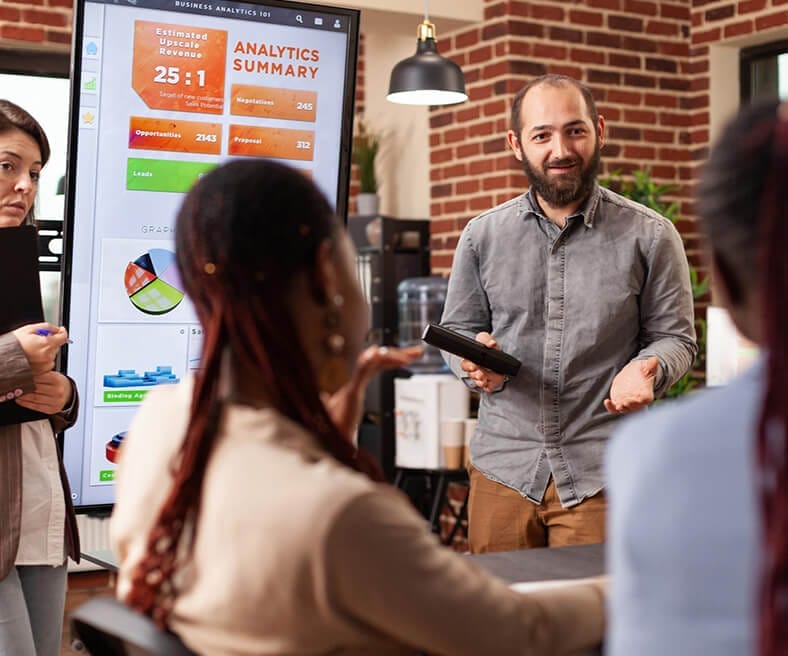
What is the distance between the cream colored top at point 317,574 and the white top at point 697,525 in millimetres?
225

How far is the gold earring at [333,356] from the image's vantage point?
116 centimetres

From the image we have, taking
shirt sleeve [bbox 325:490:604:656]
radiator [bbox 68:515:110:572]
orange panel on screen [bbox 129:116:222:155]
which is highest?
orange panel on screen [bbox 129:116:222:155]

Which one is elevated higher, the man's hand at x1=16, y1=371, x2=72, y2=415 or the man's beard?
the man's beard

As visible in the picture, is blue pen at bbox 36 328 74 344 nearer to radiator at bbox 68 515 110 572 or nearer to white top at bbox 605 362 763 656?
white top at bbox 605 362 763 656

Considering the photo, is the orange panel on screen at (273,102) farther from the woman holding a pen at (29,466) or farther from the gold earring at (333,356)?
the gold earring at (333,356)

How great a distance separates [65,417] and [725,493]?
61.2 inches

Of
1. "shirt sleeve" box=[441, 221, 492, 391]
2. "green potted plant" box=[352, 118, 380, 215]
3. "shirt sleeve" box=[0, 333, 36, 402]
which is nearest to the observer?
"shirt sleeve" box=[0, 333, 36, 402]

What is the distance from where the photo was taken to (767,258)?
813 mm

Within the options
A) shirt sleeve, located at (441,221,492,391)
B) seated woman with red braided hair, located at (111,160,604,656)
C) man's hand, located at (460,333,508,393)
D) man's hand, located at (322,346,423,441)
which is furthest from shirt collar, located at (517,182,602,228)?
seated woman with red braided hair, located at (111,160,604,656)

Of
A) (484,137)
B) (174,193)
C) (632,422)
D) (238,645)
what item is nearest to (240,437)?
(238,645)

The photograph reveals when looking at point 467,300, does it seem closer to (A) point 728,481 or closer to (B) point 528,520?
(B) point 528,520

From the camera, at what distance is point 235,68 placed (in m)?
2.50

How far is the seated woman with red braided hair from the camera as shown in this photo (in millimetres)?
1009

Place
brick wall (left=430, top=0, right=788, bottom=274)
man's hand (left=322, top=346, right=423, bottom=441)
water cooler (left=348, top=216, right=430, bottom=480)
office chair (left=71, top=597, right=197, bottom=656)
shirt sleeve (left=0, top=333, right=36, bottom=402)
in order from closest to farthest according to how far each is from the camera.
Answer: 1. office chair (left=71, top=597, right=197, bottom=656)
2. man's hand (left=322, top=346, right=423, bottom=441)
3. shirt sleeve (left=0, top=333, right=36, bottom=402)
4. brick wall (left=430, top=0, right=788, bottom=274)
5. water cooler (left=348, top=216, right=430, bottom=480)
